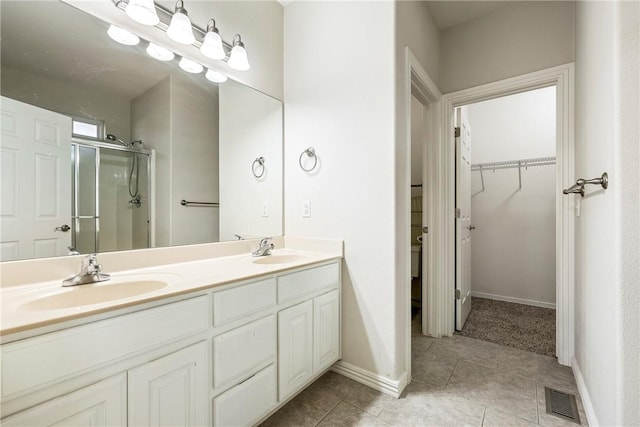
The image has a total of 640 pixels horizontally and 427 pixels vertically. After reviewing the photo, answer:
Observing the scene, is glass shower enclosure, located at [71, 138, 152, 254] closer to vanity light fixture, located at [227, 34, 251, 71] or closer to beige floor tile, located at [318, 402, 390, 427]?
vanity light fixture, located at [227, 34, 251, 71]

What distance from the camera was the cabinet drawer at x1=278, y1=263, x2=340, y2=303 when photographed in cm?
137

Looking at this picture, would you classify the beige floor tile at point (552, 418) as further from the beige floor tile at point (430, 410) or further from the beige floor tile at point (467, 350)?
the beige floor tile at point (467, 350)

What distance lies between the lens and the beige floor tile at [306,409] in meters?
1.37

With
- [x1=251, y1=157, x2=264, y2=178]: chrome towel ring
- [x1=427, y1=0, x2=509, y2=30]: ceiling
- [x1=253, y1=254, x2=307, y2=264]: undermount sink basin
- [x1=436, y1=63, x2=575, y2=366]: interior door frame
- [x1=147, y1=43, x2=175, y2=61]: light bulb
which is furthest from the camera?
[x1=427, y1=0, x2=509, y2=30]: ceiling

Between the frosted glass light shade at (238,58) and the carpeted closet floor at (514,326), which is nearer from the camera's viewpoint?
the frosted glass light shade at (238,58)

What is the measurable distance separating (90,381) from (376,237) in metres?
1.36

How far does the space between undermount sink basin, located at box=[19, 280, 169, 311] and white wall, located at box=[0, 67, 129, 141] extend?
2.34ft

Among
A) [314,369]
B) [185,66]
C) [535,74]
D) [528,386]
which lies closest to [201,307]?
[314,369]

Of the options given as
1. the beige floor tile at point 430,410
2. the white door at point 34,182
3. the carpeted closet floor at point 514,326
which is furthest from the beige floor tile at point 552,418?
the white door at point 34,182

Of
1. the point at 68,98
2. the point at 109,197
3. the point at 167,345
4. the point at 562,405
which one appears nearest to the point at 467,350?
the point at 562,405

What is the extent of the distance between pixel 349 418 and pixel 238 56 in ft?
7.06

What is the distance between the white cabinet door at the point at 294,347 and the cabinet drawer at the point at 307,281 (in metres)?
0.07

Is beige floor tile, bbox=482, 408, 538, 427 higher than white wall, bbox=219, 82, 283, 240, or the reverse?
white wall, bbox=219, 82, 283, 240

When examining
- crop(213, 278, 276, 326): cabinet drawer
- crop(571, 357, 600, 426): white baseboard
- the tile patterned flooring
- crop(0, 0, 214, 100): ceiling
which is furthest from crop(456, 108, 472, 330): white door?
crop(0, 0, 214, 100): ceiling
